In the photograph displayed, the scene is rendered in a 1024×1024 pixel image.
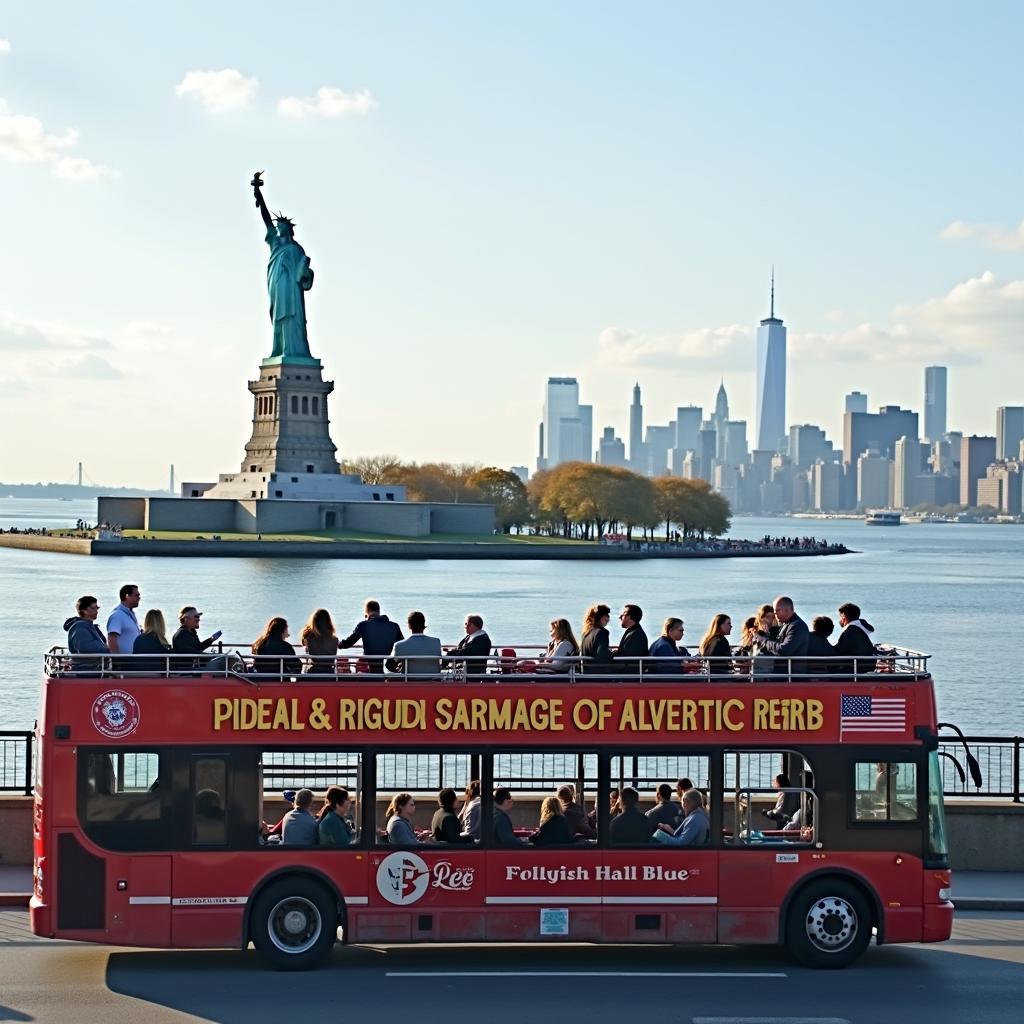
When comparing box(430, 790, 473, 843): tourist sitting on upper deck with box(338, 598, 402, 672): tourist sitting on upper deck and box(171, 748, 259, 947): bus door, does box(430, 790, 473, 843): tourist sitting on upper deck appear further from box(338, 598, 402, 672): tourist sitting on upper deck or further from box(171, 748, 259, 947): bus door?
box(171, 748, 259, 947): bus door

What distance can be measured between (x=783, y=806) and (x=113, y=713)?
18.5ft

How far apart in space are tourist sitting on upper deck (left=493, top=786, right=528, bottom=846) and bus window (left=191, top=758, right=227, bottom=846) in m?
2.22

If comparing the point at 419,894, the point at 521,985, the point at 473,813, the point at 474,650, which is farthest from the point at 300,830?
the point at 521,985

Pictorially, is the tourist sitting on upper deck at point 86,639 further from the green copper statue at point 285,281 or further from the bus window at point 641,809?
the green copper statue at point 285,281

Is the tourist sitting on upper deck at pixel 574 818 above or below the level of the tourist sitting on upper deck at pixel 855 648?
below

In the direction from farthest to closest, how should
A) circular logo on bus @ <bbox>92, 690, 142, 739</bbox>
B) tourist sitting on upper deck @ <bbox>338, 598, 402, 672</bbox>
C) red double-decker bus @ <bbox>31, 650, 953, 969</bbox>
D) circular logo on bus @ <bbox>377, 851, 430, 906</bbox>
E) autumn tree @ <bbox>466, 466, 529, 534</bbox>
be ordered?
→ autumn tree @ <bbox>466, 466, 529, 534</bbox> → tourist sitting on upper deck @ <bbox>338, 598, 402, 672</bbox> → circular logo on bus @ <bbox>377, 851, 430, 906</bbox> → red double-decker bus @ <bbox>31, 650, 953, 969</bbox> → circular logo on bus @ <bbox>92, 690, 142, 739</bbox>

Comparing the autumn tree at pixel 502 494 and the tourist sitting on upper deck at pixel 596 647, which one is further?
the autumn tree at pixel 502 494

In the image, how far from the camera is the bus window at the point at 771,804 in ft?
46.9

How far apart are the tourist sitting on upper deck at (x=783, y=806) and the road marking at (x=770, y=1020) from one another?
219cm

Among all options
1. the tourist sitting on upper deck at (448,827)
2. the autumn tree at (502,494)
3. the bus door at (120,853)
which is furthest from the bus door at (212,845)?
the autumn tree at (502,494)

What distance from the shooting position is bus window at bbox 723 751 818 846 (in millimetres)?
14281

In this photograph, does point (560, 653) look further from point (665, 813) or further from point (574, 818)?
point (665, 813)

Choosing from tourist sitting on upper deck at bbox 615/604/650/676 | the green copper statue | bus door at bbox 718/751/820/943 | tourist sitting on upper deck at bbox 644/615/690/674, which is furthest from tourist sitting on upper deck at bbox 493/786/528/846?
the green copper statue

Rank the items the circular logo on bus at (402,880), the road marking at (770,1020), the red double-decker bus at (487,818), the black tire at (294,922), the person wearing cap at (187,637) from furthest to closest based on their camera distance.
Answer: the person wearing cap at (187,637) < the circular logo on bus at (402,880) < the black tire at (294,922) < the red double-decker bus at (487,818) < the road marking at (770,1020)
